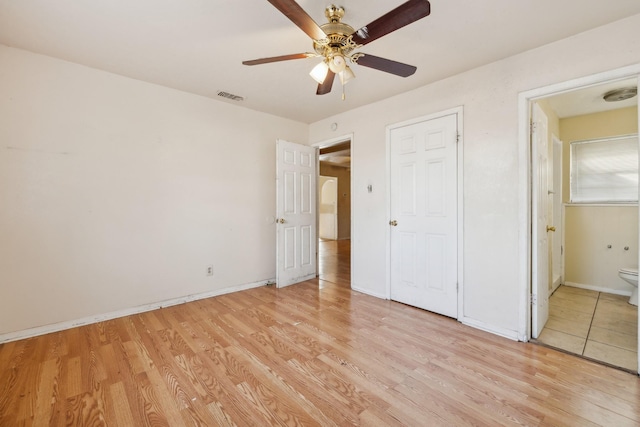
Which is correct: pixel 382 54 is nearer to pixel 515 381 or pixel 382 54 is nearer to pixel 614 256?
pixel 515 381

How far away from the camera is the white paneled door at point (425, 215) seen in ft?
A: 9.30

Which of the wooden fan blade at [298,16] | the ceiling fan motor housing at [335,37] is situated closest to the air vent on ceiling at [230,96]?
the ceiling fan motor housing at [335,37]

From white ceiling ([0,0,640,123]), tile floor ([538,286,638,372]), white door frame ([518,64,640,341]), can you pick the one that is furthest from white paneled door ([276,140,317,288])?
tile floor ([538,286,638,372])

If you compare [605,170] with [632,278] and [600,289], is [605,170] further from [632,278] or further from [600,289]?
[600,289]

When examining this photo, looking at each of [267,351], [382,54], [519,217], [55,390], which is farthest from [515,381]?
[55,390]

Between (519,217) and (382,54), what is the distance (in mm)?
1859

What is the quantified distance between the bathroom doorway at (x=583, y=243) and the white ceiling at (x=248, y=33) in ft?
2.08

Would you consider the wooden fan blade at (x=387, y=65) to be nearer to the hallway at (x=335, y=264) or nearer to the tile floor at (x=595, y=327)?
the tile floor at (x=595, y=327)

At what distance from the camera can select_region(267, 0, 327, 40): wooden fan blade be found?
132cm

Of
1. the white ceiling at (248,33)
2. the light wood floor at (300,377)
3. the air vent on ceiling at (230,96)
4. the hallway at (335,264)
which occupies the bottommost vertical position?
the light wood floor at (300,377)

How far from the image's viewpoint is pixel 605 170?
12.0ft

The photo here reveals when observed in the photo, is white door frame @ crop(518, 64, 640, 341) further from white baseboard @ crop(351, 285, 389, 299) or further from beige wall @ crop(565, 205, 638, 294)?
beige wall @ crop(565, 205, 638, 294)

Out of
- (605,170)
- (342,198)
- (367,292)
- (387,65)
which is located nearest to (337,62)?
(387,65)

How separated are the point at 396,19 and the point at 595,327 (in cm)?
325
